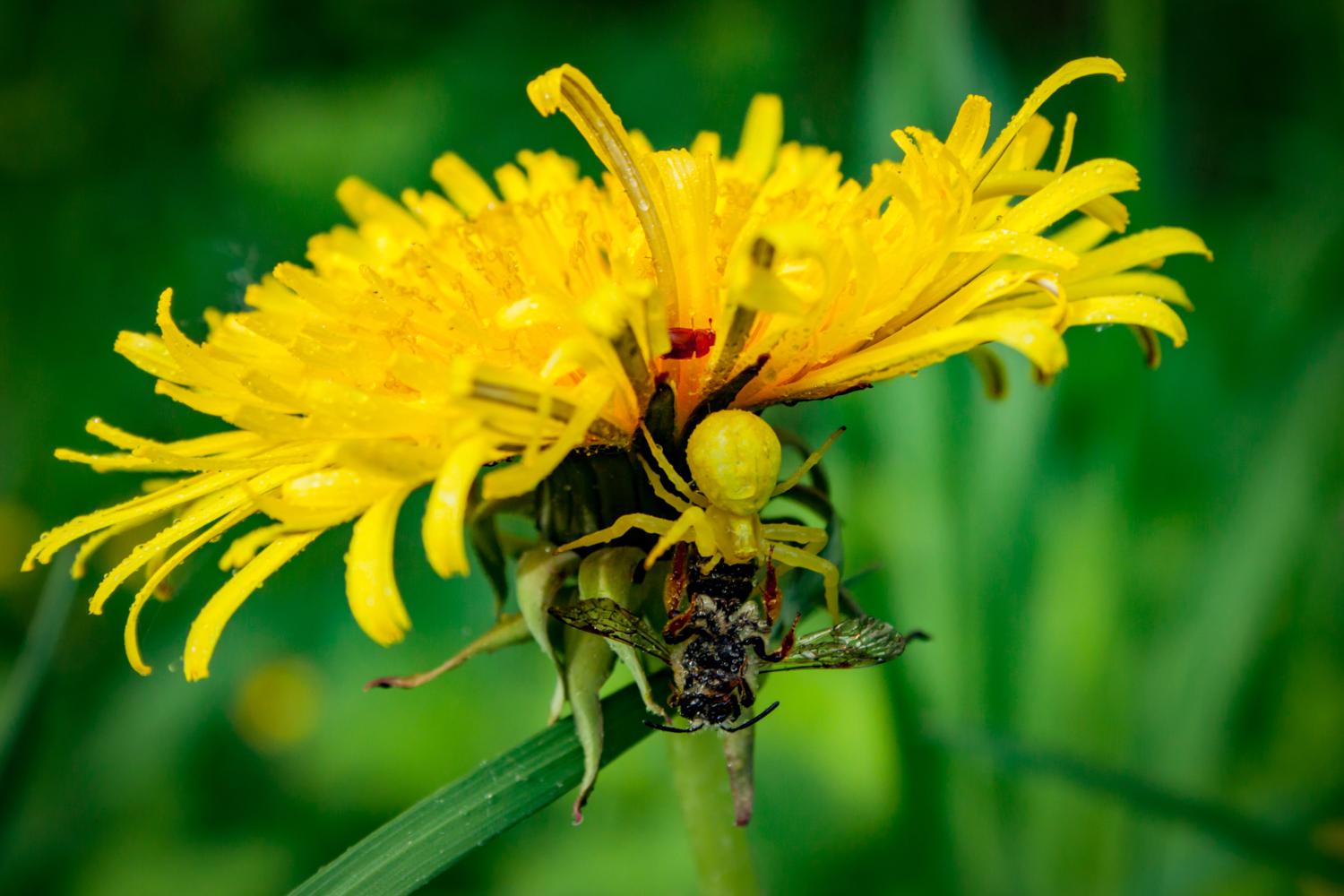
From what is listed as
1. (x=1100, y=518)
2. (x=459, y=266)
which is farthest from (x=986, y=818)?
(x=459, y=266)

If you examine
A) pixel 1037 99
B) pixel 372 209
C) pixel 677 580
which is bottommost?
pixel 677 580

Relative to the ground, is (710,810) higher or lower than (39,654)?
lower

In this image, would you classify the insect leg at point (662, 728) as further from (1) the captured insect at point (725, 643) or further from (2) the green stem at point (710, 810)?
(2) the green stem at point (710, 810)

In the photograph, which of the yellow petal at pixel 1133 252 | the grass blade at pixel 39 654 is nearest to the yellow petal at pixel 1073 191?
the yellow petal at pixel 1133 252

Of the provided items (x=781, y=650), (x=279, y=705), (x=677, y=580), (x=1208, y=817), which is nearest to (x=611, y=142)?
(x=677, y=580)

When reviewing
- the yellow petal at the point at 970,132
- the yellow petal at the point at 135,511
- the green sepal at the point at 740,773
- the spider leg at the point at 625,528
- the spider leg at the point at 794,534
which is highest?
the yellow petal at the point at 970,132

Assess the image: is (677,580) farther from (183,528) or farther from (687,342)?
(183,528)
